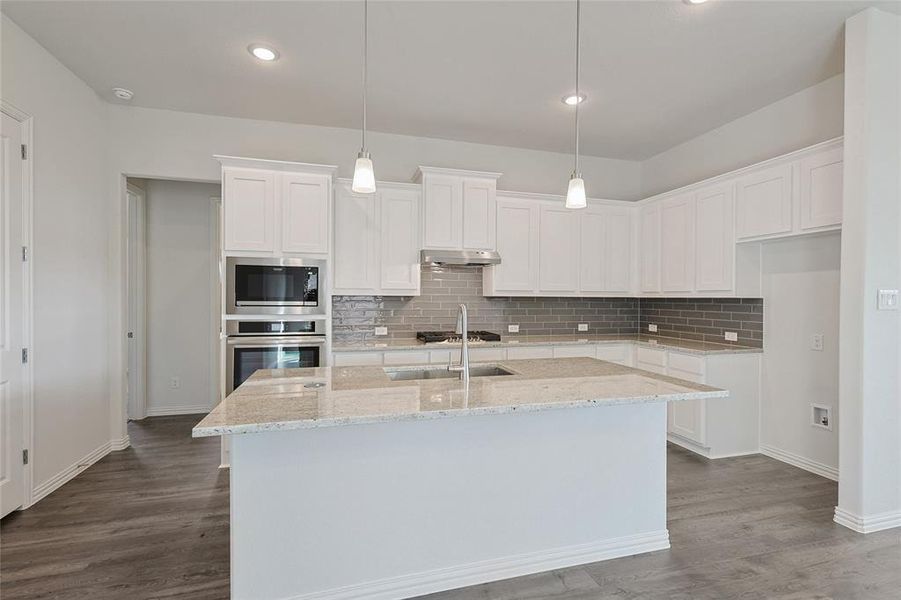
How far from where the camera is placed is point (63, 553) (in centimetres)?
240

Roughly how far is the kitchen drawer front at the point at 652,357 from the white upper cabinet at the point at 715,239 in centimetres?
69

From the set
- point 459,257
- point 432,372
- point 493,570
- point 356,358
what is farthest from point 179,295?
point 493,570

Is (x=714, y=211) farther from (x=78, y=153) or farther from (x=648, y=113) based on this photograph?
(x=78, y=153)

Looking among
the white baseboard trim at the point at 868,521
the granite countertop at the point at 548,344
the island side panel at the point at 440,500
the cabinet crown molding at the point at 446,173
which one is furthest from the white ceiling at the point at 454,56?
the white baseboard trim at the point at 868,521

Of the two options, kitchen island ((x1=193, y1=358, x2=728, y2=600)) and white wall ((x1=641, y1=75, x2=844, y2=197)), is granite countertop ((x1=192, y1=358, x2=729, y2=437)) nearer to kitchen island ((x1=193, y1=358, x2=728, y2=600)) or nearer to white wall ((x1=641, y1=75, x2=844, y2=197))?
kitchen island ((x1=193, y1=358, x2=728, y2=600))

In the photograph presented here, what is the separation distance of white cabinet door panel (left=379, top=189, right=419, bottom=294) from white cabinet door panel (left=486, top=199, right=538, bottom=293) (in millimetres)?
841

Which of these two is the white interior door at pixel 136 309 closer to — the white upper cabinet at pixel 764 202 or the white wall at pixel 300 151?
the white wall at pixel 300 151

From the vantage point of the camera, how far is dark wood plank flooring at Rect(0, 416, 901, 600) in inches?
82.5

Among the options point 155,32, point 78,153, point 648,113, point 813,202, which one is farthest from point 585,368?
point 78,153

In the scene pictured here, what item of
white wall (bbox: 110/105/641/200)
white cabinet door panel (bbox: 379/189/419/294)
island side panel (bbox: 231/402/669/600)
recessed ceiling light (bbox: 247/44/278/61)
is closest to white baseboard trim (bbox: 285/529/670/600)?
island side panel (bbox: 231/402/669/600)

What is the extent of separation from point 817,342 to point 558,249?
228cm

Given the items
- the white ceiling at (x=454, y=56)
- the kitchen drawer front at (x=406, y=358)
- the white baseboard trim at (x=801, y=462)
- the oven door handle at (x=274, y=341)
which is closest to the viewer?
the white ceiling at (x=454, y=56)

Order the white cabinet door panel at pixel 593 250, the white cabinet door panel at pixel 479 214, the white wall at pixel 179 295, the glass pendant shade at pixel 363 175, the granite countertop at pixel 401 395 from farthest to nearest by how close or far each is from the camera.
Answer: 1. the white wall at pixel 179 295
2. the white cabinet door panel at pixel 593 250
3. the white cabinet door panel at pixel 479 214
4. the glass pendant shade at pixel 363 175
5. the granite countertop at pixel 401 395

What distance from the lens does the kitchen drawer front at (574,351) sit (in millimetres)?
4430
